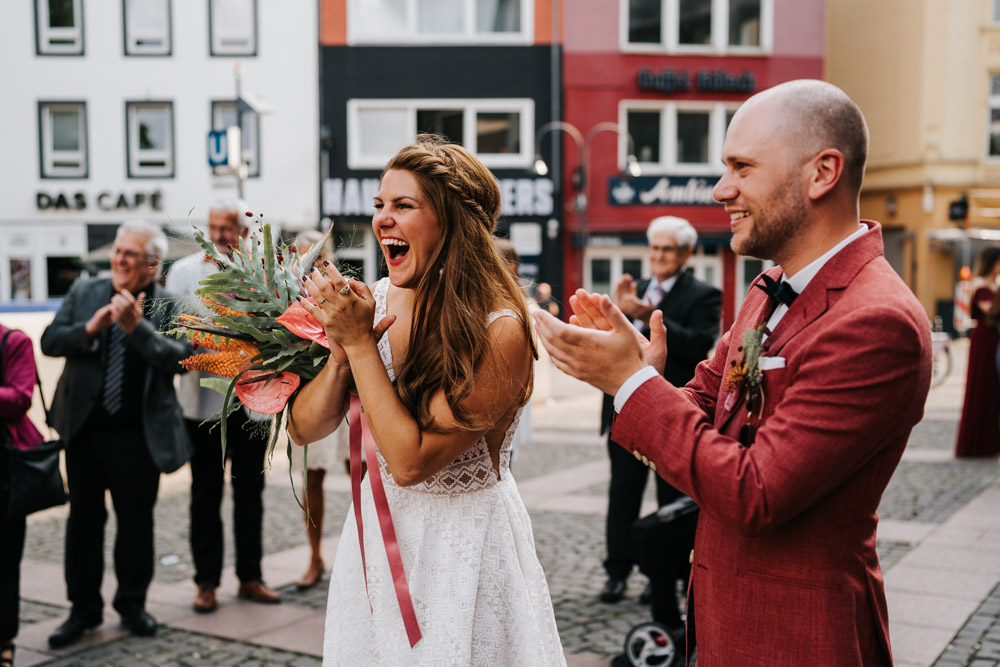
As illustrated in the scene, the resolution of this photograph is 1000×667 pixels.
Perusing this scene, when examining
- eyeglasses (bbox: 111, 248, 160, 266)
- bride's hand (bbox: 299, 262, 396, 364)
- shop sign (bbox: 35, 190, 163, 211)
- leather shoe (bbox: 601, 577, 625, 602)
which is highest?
shop sign (bbox: 35, 190, 163, 211)

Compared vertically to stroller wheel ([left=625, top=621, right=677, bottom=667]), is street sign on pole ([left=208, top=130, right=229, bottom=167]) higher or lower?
higher

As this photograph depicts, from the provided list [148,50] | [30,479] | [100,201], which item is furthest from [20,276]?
[30,479]

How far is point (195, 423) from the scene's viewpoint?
546 centimetres

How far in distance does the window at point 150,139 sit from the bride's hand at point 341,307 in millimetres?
22979

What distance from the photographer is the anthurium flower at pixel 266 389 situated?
7.88ft

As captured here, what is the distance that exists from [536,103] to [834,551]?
23266 mm

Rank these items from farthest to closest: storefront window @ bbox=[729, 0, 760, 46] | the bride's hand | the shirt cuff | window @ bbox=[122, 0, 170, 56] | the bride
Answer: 1. storefront window @ bbox=[729, 0, 760, 46]
2. window @ bbox=[122, 0, 170, 56]
3. the bride
4. the bride's hand
5. the shirt cuff

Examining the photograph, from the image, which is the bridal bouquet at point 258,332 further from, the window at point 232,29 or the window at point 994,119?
the window at point 994,119

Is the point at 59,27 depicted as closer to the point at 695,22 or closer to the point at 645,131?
the point at 645,131

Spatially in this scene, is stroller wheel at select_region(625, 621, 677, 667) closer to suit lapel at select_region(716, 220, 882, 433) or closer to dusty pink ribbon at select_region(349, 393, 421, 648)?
dusty pink ribbon at select_region(349, 393, 421, 648)

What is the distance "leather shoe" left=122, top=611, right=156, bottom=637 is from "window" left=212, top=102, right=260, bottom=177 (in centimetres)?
1933

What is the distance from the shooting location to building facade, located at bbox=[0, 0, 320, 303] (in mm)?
23188

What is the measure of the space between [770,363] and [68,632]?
4.31m

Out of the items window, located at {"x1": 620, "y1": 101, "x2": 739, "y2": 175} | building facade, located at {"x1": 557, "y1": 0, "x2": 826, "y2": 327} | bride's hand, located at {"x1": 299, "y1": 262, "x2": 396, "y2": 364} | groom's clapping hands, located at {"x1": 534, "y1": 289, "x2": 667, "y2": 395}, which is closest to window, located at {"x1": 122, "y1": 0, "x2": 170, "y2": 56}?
building facade, located at {"x1": 557, "y1": 0, "x2": 826, "y2": 327}
